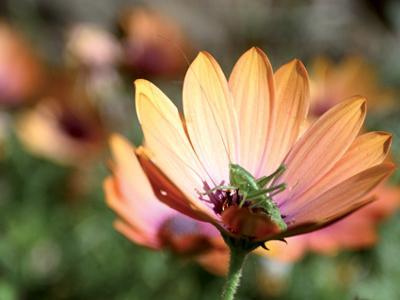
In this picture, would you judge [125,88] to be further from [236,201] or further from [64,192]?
[236,201]

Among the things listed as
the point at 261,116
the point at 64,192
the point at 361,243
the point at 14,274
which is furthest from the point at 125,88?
the point at 261,116

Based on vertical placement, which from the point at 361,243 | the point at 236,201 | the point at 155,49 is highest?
the point at 155,49

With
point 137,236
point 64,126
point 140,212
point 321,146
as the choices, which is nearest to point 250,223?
point 321,146

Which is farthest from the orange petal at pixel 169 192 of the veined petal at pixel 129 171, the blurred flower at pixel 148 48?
the blurred flower at pixel 148 48

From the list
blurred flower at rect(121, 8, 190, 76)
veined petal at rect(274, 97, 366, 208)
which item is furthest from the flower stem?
blurred flower at rect(121, 8, 190, 76)

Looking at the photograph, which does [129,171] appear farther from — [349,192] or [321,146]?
[349,192]

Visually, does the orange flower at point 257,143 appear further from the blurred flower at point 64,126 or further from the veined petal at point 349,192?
the blurred flower at point 64,126

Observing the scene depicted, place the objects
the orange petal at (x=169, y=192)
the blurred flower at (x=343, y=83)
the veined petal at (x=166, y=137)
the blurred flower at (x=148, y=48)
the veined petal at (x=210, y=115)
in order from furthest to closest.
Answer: the blurred flower at (x=148, y=48), the blurred flower at (x=343, y=83), the veined petal at (x=210, y=115), the veined petal at (x=166, y=137), the orange petal at (x=169, y=192)
